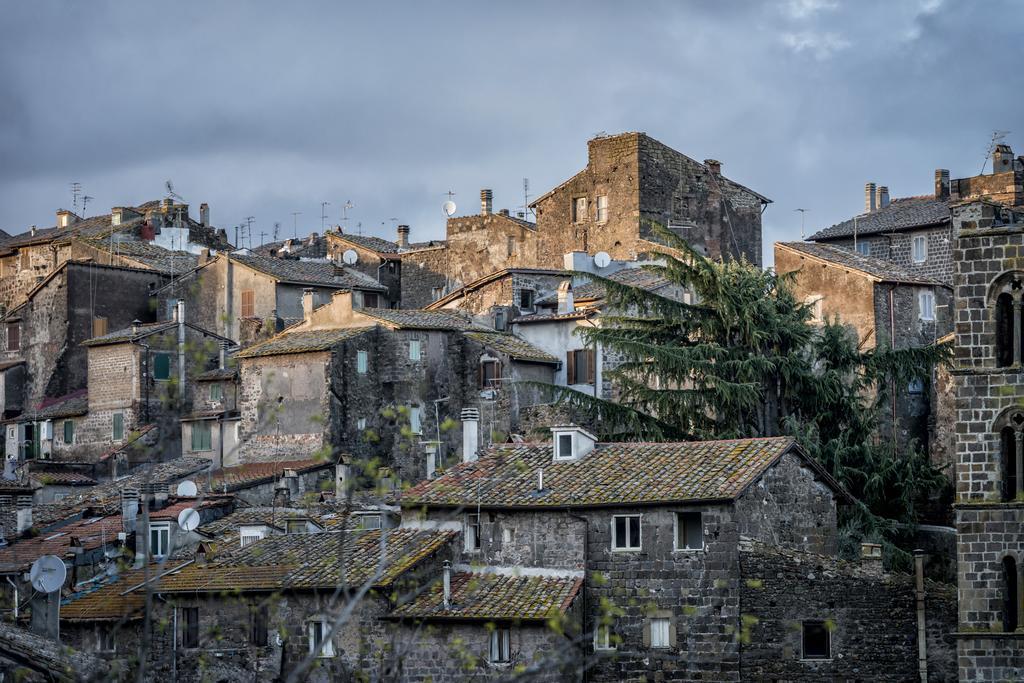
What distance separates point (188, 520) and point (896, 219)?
3016 centimetres

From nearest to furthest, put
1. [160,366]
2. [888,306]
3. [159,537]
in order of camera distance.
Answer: [159,537] → [888,306] → [160,366]

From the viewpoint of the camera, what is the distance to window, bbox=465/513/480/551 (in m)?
41.6

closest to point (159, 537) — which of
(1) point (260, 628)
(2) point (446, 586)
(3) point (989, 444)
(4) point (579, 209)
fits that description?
(1) point (260, 628)

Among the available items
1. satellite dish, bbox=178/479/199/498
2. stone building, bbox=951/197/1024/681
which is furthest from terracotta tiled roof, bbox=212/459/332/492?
stone building, bbox=951/197/1024/681

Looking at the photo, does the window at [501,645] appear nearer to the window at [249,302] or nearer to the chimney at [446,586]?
the chimney at [446,586]

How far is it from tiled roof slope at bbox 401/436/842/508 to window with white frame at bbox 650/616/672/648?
2.35 meters

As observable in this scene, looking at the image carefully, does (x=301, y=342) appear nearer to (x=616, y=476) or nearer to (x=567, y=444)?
(x=567, y=444)

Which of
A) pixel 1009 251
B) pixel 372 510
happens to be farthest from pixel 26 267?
pixel 1009 251

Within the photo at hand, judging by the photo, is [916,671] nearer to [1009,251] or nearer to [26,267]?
[1009,251]

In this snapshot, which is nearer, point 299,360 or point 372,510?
point 372,510

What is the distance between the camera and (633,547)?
39812 millimetres

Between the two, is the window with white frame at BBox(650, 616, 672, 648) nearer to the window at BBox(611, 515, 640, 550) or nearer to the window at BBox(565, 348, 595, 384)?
the window at BBox(611, 515, 640, 550)

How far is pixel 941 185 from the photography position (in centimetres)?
6906

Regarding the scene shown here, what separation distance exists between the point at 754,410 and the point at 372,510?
10854mm
